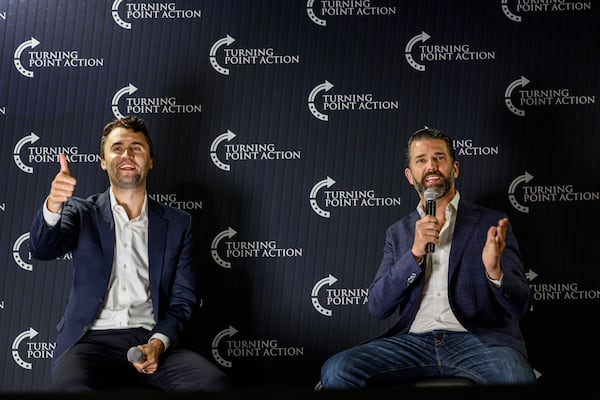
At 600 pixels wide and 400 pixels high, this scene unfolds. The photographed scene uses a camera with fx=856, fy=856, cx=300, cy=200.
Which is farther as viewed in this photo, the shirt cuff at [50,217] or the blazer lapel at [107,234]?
the blazer lapel at [107,234]

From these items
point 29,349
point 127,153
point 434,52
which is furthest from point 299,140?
point 29,349

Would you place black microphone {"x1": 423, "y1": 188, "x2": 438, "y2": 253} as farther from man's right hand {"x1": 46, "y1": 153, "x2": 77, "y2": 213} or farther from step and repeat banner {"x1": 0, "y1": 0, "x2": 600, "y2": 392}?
man's right hand {"x1": 46, "y1": 153, "x2": 77, "y2": 213}

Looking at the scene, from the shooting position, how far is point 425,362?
363 centimetres

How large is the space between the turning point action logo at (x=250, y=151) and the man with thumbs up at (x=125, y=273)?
2.19ft

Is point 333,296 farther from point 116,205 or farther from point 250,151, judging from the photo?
point 116,205

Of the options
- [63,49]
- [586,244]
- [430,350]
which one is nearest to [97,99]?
[63,49]

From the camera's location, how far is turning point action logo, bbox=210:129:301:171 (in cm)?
471

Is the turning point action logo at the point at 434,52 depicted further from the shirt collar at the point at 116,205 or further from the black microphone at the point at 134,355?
the black microphone at the point at 134,355

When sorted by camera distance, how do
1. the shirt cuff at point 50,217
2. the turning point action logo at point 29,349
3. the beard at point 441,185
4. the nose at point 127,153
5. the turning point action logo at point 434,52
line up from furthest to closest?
the turning point action logo at point 434,52 → the turning point action logo at point 29,349 → the nose at point 127,153 → the beard at point 441,185 → the shirt cuff at point 50,217

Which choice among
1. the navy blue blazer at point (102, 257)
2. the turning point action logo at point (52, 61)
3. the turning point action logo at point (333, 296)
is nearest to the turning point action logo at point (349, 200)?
the turning point action logo at point (333, 296)

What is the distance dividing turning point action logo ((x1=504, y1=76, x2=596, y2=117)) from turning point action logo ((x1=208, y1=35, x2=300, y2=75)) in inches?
47.1

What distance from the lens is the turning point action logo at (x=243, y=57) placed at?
4.80 m

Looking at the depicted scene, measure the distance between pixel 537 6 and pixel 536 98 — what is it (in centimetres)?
54

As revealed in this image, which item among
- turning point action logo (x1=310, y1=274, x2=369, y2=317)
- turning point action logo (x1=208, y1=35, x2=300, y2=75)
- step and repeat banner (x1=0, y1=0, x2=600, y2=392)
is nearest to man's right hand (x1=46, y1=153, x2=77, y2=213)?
step and repeat banner (x1=0, y1=0, x2=600, y2=392)
